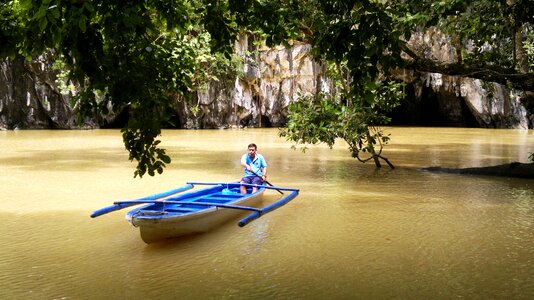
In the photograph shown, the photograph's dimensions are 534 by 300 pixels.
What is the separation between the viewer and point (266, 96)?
1262 inches

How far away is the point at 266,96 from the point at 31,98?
13206mm

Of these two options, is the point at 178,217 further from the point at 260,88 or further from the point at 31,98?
the point at 260,88

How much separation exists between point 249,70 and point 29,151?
16.2 m

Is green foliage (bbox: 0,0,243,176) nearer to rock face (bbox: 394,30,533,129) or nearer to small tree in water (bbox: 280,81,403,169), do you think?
small tree in water (bbox: 280,81,403,169)

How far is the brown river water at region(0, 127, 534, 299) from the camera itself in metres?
4.48

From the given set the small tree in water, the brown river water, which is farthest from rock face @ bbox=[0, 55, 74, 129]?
the small tree in water

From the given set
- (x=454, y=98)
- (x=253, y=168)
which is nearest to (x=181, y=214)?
(x=253, y=168)

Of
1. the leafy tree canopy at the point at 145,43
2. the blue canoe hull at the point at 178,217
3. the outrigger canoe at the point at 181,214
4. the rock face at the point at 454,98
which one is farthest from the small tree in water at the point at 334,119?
the rock face at the point at 454,98

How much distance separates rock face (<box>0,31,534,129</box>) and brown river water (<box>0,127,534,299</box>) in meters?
18.0

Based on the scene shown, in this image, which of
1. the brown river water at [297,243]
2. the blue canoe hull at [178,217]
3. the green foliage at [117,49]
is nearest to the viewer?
the green foliage at [117,49]

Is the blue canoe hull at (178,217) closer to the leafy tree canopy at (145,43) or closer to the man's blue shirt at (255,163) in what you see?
the man's blue shirt at (255,163)

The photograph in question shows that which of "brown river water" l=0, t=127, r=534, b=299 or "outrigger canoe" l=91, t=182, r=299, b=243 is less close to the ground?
"outrigger canoe" l=91, t=182, r=299, b=243

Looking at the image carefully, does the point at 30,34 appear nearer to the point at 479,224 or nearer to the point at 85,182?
the point at 479,224

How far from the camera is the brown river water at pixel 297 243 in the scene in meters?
4.48
